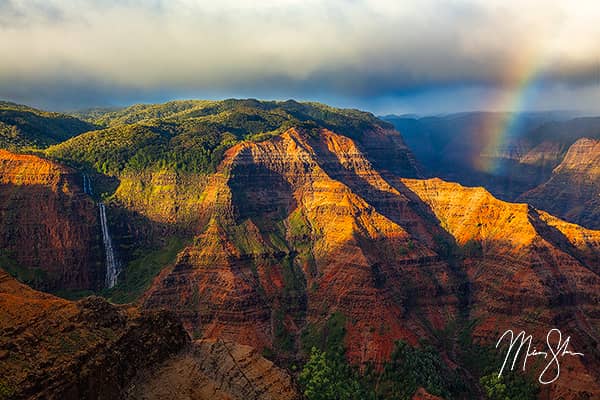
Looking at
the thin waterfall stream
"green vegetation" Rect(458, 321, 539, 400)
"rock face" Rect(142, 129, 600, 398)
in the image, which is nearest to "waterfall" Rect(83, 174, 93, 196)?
the thin waterfall stream

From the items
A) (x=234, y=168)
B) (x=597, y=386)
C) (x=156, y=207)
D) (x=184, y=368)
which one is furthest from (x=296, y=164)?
(x=184, y=368)

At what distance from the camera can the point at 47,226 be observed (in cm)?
13600

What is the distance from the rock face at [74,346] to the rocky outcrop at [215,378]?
1404 mm

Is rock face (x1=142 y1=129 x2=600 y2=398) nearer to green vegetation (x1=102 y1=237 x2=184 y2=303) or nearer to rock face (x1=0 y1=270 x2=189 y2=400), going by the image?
green vegetation (x1=102 y1=237 x2=184 y2=303)

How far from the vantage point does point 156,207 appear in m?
152

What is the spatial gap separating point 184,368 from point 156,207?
106 metres

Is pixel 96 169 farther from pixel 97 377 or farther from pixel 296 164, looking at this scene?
pixel 97 377

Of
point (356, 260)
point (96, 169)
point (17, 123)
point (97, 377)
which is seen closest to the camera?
point (97, 377)
